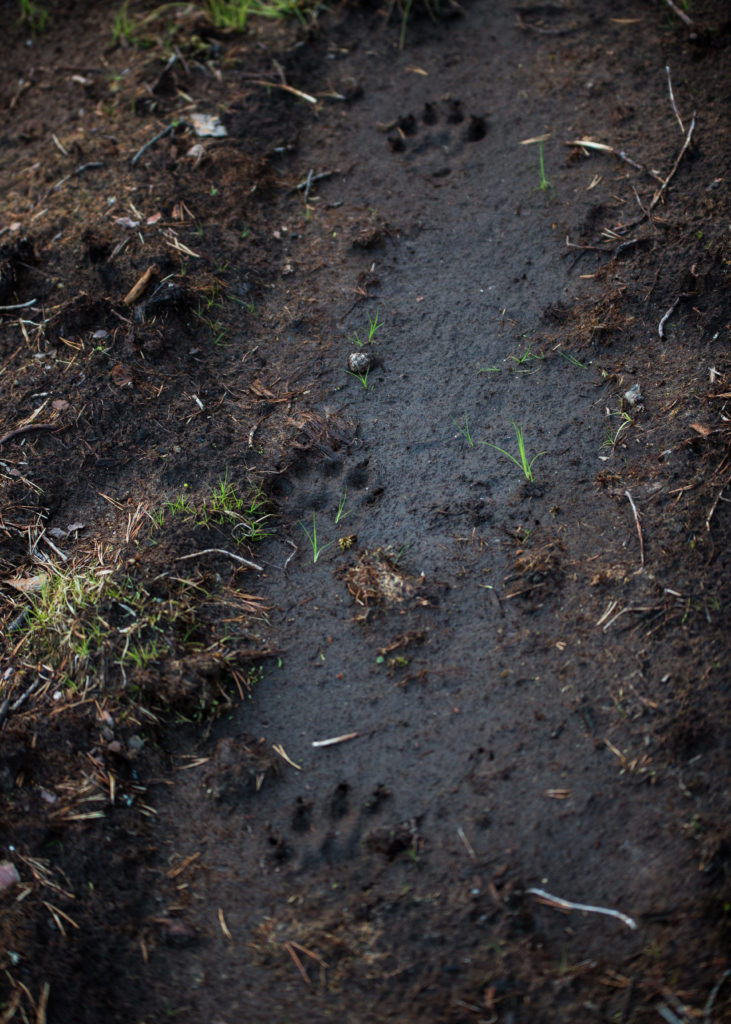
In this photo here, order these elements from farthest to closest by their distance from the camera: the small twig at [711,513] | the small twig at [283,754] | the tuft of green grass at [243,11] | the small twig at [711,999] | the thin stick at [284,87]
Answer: the tuft of green grass at [243,11], the thin stick at [284,87], the small twig at [711,513], the small twig at [283,754], the small twig at [711,999]

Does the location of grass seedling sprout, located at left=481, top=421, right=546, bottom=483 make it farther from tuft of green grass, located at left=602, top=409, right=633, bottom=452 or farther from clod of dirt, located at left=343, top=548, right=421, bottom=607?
clod of dirt, located at left=343, top=548, right=421, bottom=607

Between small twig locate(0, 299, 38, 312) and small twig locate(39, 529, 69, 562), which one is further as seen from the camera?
small twig locate(0, 299, 38, 312)

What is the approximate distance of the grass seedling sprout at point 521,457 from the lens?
2.46 metres

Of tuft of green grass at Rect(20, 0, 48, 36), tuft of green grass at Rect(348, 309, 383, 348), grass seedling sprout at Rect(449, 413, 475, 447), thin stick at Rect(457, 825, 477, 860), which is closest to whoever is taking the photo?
thin stick at Rect(457, 825, 477, 860)

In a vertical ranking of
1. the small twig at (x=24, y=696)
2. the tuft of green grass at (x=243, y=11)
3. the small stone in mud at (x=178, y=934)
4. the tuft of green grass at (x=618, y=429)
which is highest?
the tuft of green grass at (x=243, y=11)

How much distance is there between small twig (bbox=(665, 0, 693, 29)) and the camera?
338cm

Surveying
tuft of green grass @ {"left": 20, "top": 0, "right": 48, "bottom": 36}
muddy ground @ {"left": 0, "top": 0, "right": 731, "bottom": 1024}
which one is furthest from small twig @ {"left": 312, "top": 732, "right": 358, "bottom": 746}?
tuft of green grass @ {"left": 20, "top": 0, "right": 48, "bottom": 36}

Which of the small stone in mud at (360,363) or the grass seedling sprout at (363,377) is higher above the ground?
the small stone in mud at (360,363)

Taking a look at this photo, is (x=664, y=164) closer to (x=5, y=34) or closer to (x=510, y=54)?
(x=510, y=54)

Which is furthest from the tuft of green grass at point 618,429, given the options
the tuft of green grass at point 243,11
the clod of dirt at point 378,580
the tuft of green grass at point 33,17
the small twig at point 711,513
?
the tuft of green grass at point 33,17

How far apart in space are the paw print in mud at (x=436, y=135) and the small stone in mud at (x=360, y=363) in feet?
3.37

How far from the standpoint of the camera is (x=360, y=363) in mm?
2775

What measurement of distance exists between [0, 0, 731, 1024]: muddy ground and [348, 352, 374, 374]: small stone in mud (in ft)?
0.04

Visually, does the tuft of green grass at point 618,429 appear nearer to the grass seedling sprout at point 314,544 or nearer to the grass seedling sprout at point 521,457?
the grass seedling sprout at point 521,457
